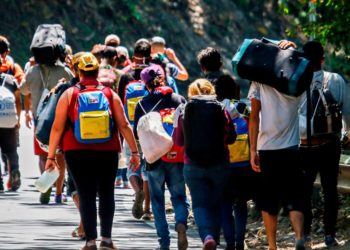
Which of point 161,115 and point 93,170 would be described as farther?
point 161,115

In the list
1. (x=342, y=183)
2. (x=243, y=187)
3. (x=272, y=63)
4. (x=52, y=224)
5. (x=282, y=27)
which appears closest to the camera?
(x=272, y=63)

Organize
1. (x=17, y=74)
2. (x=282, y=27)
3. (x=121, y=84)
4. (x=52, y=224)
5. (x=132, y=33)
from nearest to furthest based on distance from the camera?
(x=52, y=224)
(x=121, y=84)
(x=17, y=74)
(x=132, y=33)
(x=282, y=27)

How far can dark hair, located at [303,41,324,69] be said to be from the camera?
1325 cm

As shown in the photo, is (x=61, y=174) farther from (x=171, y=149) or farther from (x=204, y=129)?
(x=204, y=129)

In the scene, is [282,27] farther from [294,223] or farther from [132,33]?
[294,223]

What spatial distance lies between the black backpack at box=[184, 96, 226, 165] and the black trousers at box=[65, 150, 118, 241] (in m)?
0.75

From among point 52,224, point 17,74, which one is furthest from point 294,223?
point 17,74

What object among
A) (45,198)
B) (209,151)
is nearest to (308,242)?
(209,151)

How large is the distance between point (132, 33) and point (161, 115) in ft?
77.8

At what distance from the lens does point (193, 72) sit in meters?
37.6

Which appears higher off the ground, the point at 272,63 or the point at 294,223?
the point at 272,63

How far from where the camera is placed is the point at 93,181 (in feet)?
41.9

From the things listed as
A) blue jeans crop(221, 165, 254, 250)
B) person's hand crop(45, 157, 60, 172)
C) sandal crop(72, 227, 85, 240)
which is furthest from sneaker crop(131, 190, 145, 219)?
person's hand crop(45, 157, 60, 172)

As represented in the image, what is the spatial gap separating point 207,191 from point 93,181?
1.01 m
